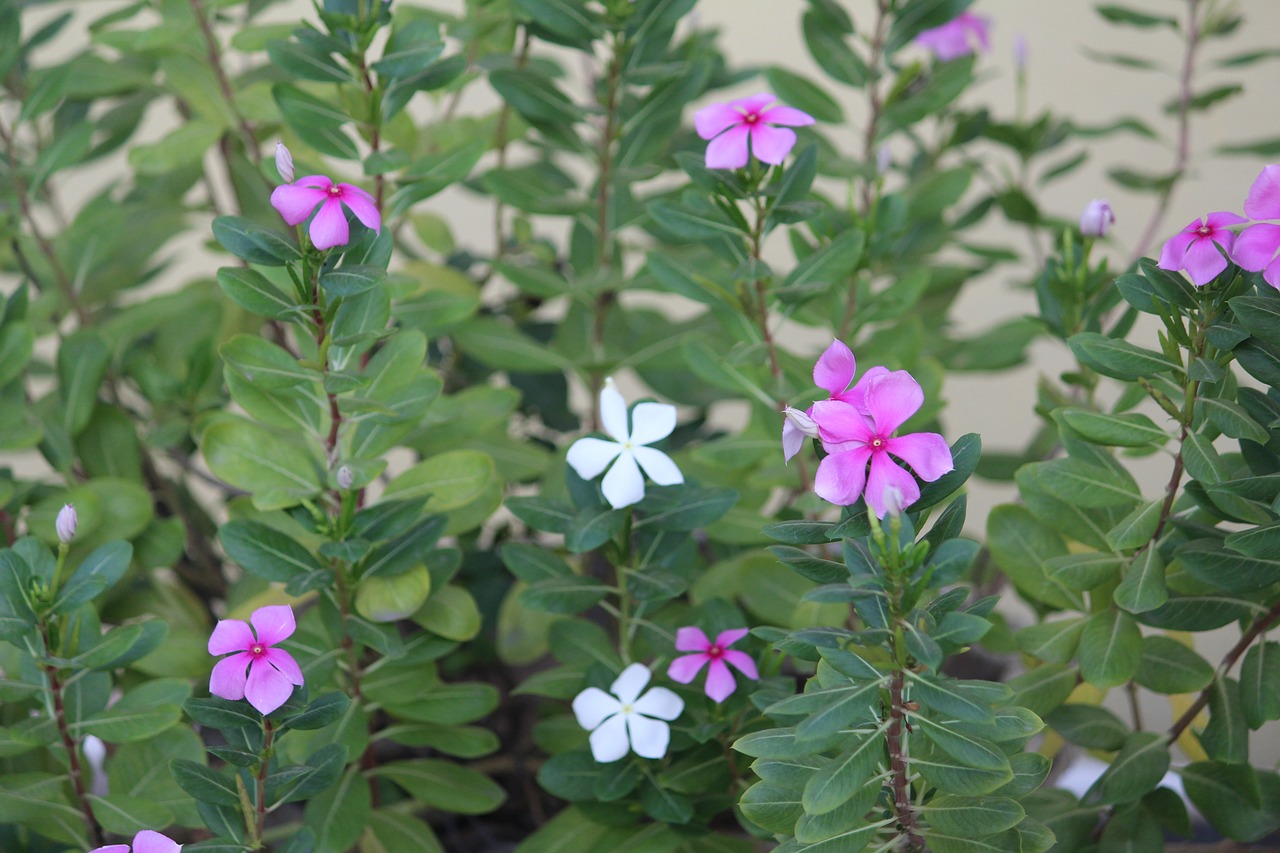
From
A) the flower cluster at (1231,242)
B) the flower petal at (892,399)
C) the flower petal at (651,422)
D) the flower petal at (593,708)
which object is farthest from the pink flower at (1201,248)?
the flower petal at (593,708)

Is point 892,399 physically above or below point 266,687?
above

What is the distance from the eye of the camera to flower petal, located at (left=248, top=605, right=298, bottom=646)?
20.2 inches

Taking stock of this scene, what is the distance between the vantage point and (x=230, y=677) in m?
0.50

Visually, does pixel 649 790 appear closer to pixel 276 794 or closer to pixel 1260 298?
pixel 276 794

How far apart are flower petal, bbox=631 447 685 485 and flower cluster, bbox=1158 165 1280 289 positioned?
25 cm

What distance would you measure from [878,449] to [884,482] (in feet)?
0.05

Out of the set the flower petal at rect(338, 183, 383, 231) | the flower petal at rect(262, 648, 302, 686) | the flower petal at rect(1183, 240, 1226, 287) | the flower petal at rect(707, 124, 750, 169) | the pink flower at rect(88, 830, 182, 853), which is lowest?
the pink flower at rect(88, 830, 182, 853)

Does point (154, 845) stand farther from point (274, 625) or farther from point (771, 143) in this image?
point (771, 143)

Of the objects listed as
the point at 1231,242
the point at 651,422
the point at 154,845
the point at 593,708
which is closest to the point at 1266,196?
the point at 1231,242

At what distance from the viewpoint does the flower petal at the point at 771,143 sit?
595mm

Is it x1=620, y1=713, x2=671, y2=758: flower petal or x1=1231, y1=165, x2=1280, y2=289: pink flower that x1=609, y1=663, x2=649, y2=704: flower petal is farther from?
x1=1231, y1=165, x2=1280, y2=289: pink flower

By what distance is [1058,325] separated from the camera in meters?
0.71

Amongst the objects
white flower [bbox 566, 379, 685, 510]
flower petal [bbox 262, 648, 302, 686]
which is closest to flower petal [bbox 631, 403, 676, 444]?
white flower [bbox 566, 379, 685, 510]

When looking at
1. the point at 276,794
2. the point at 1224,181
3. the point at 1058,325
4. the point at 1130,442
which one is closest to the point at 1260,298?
the point at 1130,442
